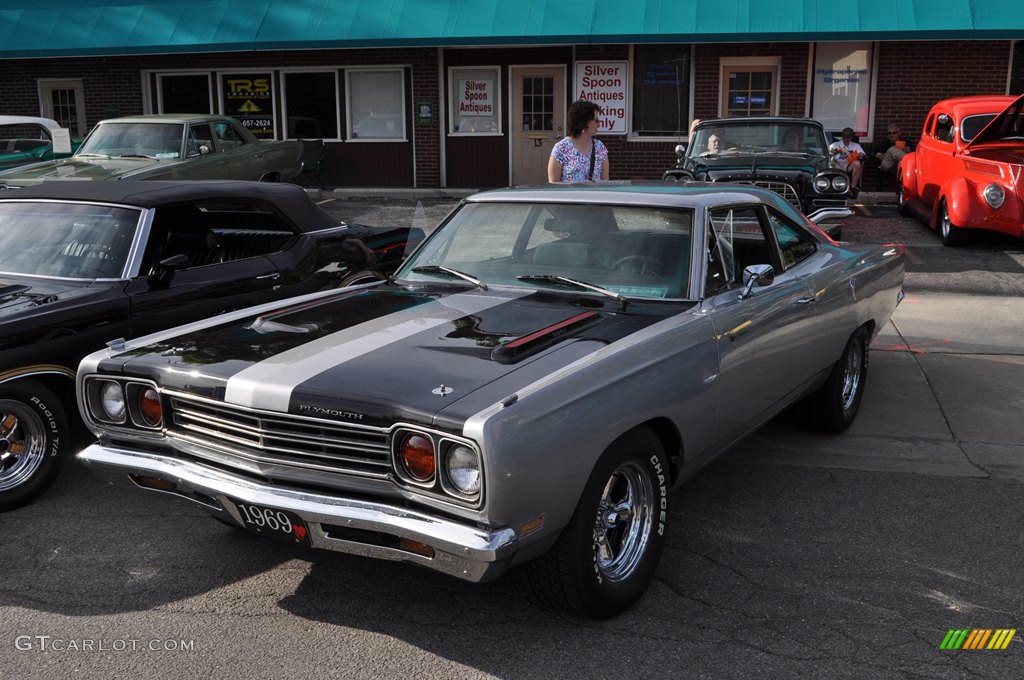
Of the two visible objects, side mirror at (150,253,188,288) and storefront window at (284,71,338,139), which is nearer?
side mirror at (150,253,188,288)

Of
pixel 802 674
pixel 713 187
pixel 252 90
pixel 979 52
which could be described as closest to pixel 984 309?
pixel 713 187

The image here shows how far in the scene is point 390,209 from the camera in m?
15.9

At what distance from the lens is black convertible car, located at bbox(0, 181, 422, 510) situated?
4828 millimetres

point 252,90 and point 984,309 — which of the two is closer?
point 984,309

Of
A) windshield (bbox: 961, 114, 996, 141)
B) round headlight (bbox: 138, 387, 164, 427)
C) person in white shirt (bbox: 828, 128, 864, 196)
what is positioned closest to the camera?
round headlight (bbox: 138, 387, 164, 427)

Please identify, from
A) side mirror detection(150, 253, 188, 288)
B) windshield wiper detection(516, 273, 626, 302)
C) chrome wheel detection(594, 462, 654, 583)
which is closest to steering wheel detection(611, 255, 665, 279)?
windshield wiper detection(516, 273, 626, 302)

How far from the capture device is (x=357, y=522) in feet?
10.5

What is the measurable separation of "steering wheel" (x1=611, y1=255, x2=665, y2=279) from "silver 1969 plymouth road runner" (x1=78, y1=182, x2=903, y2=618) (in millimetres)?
10

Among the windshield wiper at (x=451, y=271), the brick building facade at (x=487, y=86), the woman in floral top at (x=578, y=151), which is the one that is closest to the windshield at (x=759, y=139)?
the woman in floral top at (x=578, y=151)

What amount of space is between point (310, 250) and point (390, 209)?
9.32 m

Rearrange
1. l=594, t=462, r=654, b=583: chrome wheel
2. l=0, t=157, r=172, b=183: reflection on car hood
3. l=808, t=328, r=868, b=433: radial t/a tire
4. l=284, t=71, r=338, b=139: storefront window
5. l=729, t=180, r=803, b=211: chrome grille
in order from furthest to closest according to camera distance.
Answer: l=284, t=71, r=338, b=139: storefront window, l=0, t=157, r=172, b=183: reflection on car hood, l=729, t=180, r=803, b=211: chrome grille, l=808, t=328, r=868, b=433: radial t/a tire, l=594, t=462, r=654, b=583: chrome wheel

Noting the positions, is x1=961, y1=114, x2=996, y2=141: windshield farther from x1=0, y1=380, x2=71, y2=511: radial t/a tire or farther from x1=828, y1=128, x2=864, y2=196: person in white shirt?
x1=0, y1=380, x2=71, y2=511: radial t/a tire

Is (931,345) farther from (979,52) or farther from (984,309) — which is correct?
(979,52)

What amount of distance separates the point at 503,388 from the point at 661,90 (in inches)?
581
